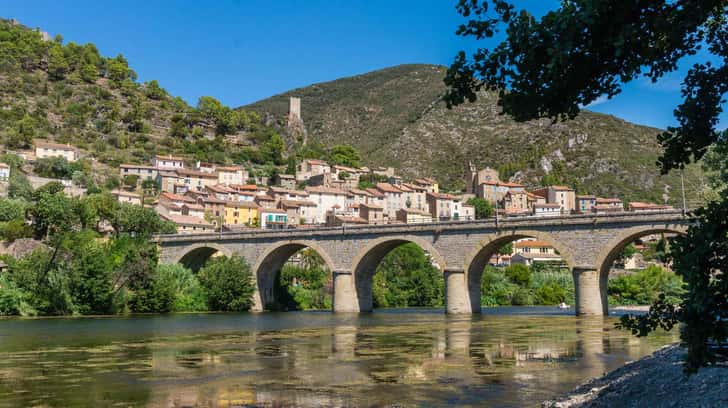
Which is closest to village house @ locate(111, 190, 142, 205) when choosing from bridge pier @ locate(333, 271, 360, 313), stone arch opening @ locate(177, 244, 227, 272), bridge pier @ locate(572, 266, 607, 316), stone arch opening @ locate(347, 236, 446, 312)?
stone arch opening @ locate(177, 244, 227, 272)

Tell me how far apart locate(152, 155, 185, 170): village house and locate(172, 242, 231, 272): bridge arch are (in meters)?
51.8

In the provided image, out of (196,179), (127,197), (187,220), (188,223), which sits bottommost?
(188,223)

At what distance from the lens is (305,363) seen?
19.5m

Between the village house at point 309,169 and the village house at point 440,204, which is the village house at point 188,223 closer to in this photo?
the village house at point 309,169

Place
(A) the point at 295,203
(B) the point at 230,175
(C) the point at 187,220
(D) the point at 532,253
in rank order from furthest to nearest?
(B) the point at 230,175 → (A) the point at 295,203 → (D) the point at 532,253 → (C) the point at 187,220

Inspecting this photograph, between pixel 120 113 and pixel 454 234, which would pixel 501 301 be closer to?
pixel 454 234

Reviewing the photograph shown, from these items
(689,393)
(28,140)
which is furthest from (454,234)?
(28,140)

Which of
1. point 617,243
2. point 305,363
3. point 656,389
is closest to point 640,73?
point 656,389

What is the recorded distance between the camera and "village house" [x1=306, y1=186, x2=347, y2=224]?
107m

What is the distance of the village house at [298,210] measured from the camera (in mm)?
98956

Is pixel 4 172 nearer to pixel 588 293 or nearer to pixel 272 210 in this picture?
pixel 272 210

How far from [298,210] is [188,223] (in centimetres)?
2483

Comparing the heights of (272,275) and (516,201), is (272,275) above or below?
below

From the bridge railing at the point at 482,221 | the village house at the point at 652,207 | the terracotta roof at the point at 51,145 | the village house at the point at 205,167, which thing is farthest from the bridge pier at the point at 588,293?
the terracotta roof at the point at 51,145
